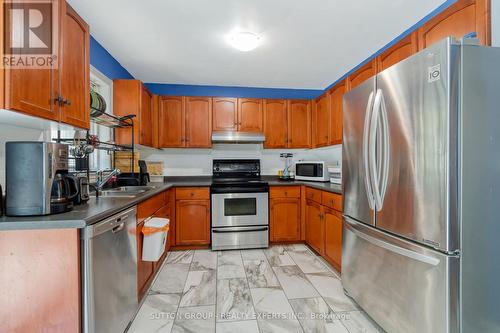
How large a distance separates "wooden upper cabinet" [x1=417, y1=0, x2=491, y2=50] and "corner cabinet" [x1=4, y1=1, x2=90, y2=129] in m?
2.42

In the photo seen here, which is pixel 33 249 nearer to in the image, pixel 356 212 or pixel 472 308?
pixel 356 212

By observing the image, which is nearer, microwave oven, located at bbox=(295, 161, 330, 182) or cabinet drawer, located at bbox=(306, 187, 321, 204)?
cabinet drawer, located at bbox=(306, 187, 321, 204)

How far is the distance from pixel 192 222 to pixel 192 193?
1.29 ft

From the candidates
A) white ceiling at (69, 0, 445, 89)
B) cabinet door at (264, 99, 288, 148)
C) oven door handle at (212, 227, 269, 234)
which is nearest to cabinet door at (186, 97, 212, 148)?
white ceiling at (69, 0, 445, 89)

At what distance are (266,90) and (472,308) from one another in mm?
3434

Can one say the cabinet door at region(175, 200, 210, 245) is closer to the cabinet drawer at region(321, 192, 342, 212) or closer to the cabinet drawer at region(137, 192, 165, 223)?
the cabinet drawer at region(137, 192, 165, 223)

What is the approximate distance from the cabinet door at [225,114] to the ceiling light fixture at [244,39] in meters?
1.26

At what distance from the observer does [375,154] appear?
5.13ft

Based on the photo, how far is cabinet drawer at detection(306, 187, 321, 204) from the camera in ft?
9.30

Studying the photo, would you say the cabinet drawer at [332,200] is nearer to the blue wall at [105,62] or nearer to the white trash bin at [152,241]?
the white trash bin at [152,241]

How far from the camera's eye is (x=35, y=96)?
1184 mm

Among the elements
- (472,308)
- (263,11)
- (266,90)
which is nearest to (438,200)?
(472,308)

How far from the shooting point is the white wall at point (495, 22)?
53.1 inches

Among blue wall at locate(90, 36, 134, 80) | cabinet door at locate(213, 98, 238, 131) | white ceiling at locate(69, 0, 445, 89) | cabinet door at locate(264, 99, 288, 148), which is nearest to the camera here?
white ceiling at locate(69, 0, 445, 89)
